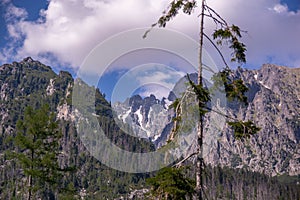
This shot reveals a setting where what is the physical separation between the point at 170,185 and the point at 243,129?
3511mm

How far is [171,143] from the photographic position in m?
12.7

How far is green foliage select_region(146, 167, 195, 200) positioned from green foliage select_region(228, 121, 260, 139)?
102 inches

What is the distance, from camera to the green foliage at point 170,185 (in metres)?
12.3

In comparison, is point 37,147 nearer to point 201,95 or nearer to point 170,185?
point 170,185

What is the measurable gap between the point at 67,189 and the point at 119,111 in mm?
11796

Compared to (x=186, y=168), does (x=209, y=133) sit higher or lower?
higher

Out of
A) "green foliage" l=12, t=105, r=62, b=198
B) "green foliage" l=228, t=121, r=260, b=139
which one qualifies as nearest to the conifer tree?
"green foliage" l=228, t=121, r=260, b=139

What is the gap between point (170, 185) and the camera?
1245 cm

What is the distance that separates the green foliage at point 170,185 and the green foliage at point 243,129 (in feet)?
8.49

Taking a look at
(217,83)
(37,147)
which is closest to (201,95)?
(217,83)

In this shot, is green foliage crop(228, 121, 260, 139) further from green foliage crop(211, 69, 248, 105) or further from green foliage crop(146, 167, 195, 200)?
green foliage crop(146, 167, 195, 200)

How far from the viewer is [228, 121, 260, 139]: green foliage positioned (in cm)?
1355

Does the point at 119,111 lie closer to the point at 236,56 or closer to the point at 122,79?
the point at 122,79

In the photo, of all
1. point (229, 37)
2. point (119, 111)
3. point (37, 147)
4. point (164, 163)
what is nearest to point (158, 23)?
point (229, 37)
